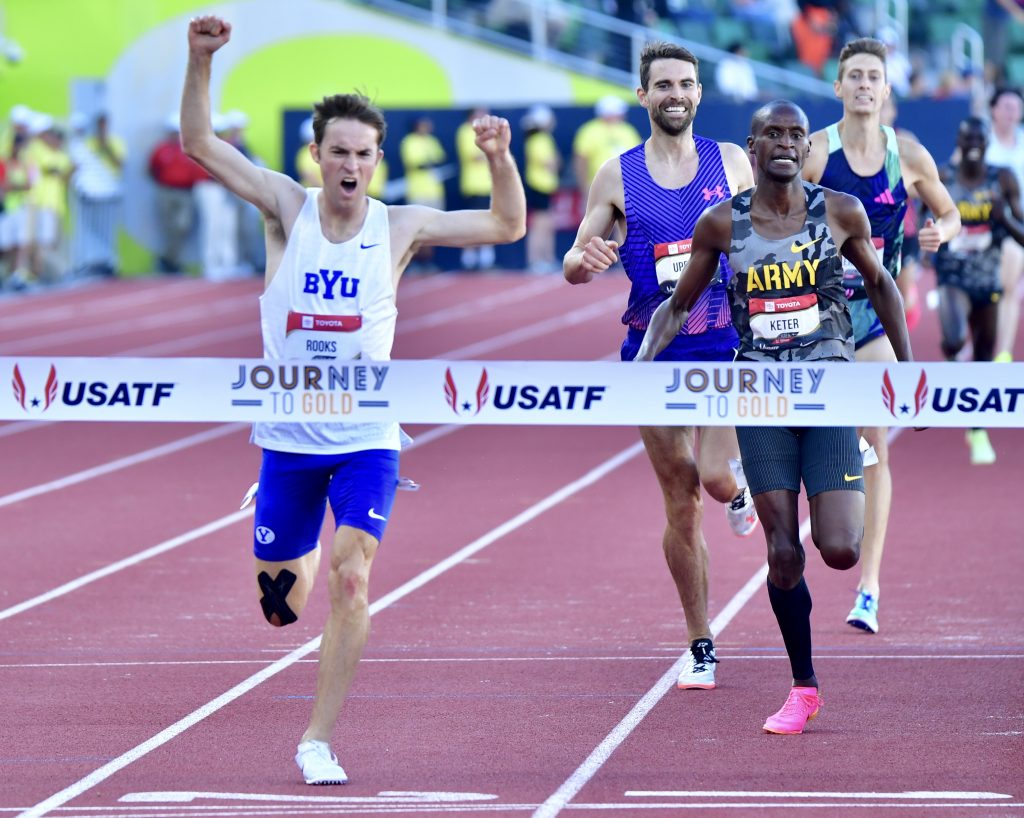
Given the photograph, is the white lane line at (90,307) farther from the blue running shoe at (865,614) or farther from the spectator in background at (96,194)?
the blue running shoe at (865,614)

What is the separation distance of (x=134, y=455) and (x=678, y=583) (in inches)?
309

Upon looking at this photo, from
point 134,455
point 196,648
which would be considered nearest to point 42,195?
point 134,455

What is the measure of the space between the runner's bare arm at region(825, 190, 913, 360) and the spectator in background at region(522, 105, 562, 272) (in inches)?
865

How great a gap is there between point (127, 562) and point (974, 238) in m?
5.63

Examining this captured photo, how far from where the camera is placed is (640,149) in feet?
25.7

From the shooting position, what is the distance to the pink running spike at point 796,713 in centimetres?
672

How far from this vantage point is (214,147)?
253 inches

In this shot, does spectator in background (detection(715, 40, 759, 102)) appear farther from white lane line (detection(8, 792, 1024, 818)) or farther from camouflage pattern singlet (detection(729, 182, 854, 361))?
white lane line (detection(8, 792, 1024, 818))

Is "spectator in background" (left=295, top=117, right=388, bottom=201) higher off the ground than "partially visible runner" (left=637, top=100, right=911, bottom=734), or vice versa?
"spectator in background" (left=295, top=117, right=388, bottom=201)

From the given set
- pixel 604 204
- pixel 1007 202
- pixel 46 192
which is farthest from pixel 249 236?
pixel 604 204

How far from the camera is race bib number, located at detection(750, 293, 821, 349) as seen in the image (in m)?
6.61

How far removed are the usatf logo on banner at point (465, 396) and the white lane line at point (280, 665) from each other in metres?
1.50

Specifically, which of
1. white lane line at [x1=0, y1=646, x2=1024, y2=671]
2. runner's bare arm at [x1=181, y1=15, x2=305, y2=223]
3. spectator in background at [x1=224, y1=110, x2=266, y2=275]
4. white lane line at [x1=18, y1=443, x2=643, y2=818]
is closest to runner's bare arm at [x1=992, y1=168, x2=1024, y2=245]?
white lane line at [x1=18, y1=443, x2=643, y2=818]

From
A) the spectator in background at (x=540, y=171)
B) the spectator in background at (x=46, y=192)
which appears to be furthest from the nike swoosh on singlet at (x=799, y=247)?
the spectator in background at (x=46, y=192)
